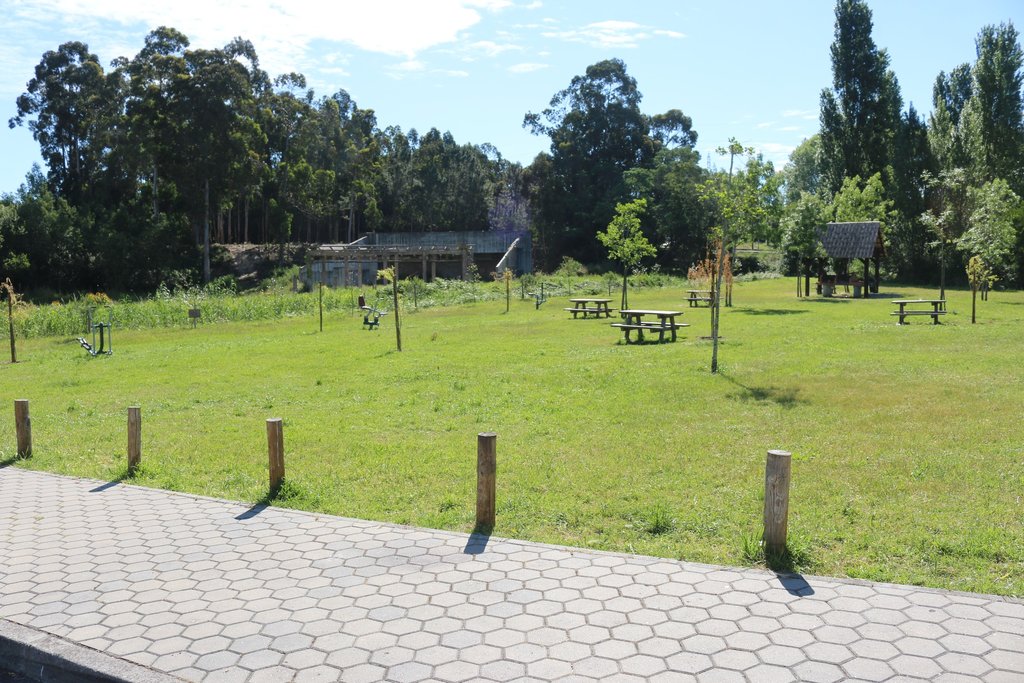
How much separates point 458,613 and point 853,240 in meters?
41.1

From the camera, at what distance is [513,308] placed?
35.3m

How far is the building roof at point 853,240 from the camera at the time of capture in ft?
131

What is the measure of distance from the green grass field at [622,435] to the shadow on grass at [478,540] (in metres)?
0.13

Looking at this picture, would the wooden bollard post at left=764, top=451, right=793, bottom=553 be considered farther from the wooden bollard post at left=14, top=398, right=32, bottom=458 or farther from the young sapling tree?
the young sapling tree

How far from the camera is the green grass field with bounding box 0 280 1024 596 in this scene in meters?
6.27

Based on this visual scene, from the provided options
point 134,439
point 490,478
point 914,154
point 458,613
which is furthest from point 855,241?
point 458,613

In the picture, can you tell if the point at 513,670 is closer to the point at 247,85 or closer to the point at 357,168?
the point at 247,85

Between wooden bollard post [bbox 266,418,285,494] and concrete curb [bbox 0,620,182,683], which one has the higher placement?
wooden bollard post [bbox 266,418,285,494]

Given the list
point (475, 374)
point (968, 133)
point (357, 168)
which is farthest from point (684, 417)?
point (357, 168)

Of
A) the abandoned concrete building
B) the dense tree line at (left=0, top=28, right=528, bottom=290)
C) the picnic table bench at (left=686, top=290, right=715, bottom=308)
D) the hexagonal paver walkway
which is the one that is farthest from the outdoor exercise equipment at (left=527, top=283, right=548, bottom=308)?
the hexagonal paver walkway

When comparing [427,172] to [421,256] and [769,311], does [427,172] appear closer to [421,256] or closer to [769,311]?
[421,256]

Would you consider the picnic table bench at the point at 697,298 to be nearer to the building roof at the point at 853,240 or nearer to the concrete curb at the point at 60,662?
the building roof at the point at 853,240

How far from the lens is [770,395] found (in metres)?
12.0

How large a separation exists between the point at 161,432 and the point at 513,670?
809cm
